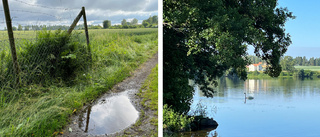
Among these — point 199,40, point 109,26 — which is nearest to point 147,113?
point 199,40

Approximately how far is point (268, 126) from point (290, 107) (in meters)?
0.53

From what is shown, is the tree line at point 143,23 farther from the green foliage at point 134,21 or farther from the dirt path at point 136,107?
the dirt path at point 136,107

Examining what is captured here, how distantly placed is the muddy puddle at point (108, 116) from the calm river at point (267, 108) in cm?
151

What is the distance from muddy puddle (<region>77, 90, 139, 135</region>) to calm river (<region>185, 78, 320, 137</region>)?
4.94 feet

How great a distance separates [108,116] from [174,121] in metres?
0.92

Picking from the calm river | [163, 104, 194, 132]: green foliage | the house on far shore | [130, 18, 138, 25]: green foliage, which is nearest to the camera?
[163, 104, 194, 132]: green foliage

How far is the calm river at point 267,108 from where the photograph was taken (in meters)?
4.28

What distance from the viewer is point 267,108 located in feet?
15.7

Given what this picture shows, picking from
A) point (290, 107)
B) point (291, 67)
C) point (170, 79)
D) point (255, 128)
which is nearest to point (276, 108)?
point (290, 107)

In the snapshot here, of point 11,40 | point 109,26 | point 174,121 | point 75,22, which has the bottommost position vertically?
point 174,121

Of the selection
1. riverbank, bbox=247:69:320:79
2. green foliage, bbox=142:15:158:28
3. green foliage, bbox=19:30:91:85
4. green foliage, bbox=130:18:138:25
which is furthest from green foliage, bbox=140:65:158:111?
green foliage, bbox=142:15:158:28

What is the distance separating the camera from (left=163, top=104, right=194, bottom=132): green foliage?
10.2 ft

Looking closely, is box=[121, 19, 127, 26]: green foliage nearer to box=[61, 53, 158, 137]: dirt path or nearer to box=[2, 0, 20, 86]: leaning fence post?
box=[61, 53, 158, 137]: dirt path

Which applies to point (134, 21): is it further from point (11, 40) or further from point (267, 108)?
point (11, 40)
